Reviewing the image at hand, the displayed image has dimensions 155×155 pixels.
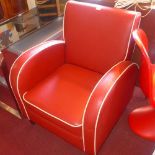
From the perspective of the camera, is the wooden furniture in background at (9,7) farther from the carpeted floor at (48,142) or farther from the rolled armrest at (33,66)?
the carpeted floor at (48,142)

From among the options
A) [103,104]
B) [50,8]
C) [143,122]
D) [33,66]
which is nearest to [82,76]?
[33,66]

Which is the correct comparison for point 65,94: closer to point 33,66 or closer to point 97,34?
point 33,66

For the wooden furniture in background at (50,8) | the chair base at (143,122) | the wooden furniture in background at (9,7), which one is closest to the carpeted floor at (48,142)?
the chair base at (143,122)

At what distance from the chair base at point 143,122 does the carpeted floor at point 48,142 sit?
42 millimetres

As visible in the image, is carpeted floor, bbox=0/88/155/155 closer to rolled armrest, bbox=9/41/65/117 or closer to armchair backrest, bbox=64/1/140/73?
rolled armrest, bbox=9/41/65/117

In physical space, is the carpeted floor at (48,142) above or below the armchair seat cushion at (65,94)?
below

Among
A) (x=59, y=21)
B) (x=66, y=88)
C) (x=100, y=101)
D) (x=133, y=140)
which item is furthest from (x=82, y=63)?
(x=59, y=21)

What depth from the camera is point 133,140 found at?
59.4 inches

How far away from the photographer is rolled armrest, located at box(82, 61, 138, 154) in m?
1.06

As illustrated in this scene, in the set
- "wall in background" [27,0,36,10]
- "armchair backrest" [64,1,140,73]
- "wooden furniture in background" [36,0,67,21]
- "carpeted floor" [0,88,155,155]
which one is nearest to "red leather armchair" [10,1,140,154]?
"armchair backrest" [64,1,140,73]

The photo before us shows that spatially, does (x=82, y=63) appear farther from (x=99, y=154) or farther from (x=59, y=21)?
(x=59, y=21)

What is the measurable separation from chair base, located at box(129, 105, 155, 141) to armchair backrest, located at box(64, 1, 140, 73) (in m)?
0.46

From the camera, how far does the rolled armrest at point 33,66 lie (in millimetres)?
1327

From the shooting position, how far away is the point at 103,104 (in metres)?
1.05
